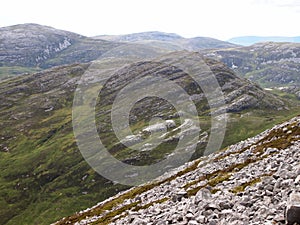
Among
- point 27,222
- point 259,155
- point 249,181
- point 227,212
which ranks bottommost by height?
point 27,222

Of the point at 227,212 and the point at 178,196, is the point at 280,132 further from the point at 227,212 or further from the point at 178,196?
the point at 227,212

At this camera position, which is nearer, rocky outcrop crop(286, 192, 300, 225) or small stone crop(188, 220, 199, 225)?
rocky outcrop crop(286, 192, 300, 225)

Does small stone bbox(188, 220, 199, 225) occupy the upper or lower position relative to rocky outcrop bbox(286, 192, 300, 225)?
lower

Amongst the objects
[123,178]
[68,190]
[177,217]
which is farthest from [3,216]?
[177,217]

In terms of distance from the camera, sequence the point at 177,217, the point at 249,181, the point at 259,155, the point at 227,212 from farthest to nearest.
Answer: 1. the point at 259,155
2. the point at 249,181
3. the point at 177,217
4. the point at 227,212

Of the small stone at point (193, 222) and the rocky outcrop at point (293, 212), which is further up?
the rocky outcrop at point (293, 212)

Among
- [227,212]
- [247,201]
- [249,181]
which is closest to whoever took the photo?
[227,212]

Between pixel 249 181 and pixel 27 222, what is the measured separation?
16020cm

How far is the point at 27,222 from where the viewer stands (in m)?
169

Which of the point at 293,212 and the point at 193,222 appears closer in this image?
the point at 293,212

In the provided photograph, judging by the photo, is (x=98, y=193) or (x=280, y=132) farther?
(x=98, y=193)

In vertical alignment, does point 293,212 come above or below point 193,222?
above

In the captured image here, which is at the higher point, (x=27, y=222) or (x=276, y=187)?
(x=276, y=187)

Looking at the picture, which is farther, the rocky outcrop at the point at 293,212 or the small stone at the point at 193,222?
the small stone at the point at 193,222
